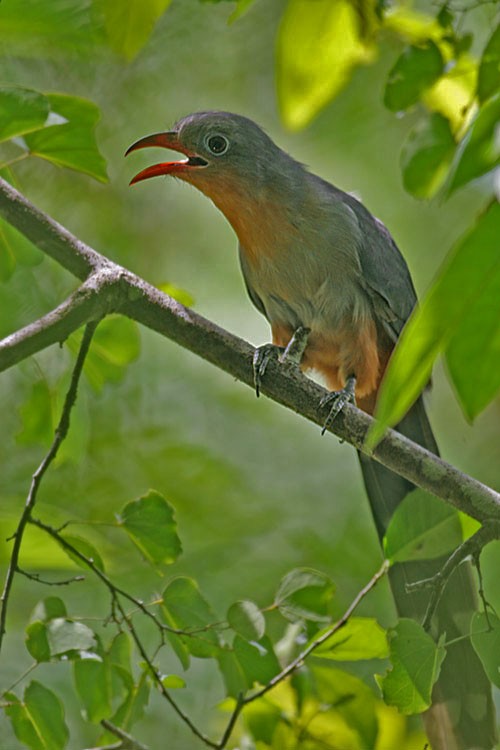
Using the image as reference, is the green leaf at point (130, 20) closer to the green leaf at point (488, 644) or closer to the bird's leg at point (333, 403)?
the bird's leg at point (333, 403)

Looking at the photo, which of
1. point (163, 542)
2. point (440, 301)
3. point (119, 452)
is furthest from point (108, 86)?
point (440, 301)

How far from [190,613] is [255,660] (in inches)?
8.1

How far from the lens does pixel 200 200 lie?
727 centimetres

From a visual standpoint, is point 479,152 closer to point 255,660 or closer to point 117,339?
point 255,660

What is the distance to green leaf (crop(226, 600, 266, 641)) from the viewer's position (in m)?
2.35

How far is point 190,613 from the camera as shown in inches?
93.8

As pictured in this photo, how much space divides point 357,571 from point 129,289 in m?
3.30

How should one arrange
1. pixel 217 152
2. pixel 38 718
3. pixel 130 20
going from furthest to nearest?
1. pixel 217 152
2. pixel 130 20
3. pixel 38 718

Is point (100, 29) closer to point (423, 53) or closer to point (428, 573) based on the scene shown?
point (423, 53)

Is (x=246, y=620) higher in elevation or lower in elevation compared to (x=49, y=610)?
higher

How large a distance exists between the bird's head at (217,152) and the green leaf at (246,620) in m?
1.97

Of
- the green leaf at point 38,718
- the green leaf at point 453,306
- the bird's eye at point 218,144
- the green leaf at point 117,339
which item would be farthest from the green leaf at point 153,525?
the bird's eye at point 218,144

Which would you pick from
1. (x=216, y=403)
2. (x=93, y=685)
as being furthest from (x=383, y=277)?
(x=216, y=403)

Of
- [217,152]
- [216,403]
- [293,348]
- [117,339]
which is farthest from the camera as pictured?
[216,403]
